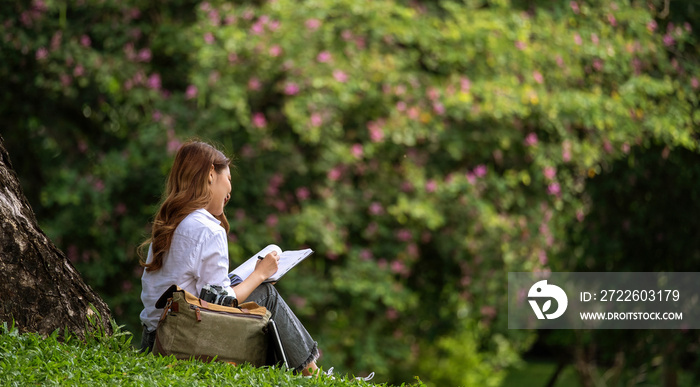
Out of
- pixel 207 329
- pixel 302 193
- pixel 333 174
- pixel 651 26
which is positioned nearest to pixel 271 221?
pixel 302 193

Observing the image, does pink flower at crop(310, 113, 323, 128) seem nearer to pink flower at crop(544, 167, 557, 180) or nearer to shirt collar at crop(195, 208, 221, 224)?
pink flower at crop(544, 167, 557, 180)

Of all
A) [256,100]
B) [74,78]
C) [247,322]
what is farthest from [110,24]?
[247,322]

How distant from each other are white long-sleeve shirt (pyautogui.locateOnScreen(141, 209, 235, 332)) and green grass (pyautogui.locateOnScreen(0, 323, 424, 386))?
0.84ft

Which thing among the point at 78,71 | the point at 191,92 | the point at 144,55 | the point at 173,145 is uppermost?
the point at 78,71

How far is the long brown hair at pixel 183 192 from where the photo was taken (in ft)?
10.6

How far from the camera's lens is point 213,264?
3.14 metres

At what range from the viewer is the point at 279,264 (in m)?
3.40

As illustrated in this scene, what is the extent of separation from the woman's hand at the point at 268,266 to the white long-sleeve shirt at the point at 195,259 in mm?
135

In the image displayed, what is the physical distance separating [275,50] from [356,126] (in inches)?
39.7

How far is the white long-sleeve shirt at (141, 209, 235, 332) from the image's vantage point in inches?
124

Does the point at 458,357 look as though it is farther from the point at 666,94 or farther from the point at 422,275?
the point at 666,94

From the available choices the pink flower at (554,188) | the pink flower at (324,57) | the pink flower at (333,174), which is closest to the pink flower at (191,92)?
the pink flower at (324,57)

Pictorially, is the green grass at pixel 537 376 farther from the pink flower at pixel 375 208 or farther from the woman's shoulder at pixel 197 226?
the woman's shoulder at pixel 197 226

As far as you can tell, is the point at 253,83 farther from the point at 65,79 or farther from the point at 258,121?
the point at 65,79
